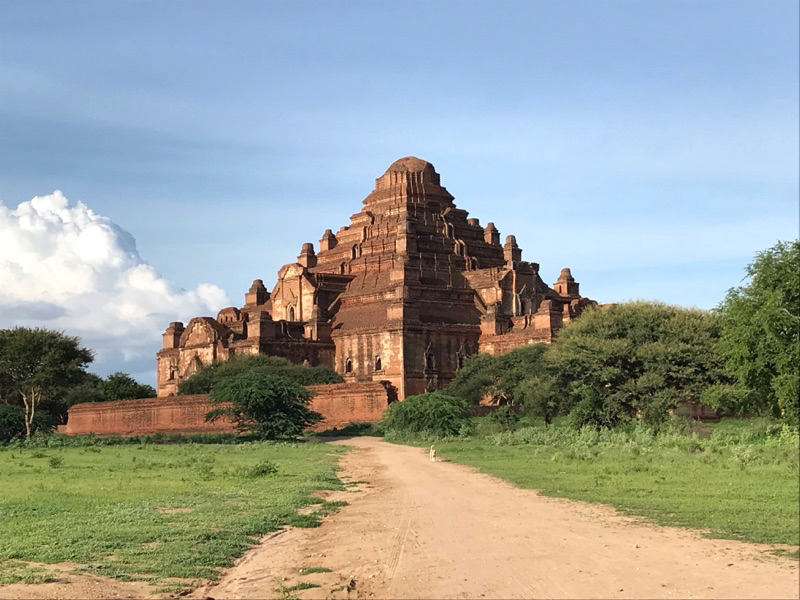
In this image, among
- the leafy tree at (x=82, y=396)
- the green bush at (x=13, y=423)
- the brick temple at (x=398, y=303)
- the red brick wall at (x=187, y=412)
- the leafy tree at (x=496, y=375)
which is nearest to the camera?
the green bush at (x=13, y=423)

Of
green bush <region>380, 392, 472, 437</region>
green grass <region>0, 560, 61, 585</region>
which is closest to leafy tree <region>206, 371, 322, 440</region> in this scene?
green bush <region>380, 392, 472, 437</region>

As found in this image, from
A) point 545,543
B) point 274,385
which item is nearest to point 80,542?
point 545,543

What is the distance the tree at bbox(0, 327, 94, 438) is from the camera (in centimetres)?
5734

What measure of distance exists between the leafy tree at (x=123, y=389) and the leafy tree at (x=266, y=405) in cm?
2777

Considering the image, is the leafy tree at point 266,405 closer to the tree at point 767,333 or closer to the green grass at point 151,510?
the green grass at point 151,510

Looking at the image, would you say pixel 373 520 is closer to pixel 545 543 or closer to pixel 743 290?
pixel 545 543

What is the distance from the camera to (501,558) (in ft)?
45.6

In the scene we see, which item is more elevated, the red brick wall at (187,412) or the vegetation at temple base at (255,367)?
the vegetation at temple base at (255,367)

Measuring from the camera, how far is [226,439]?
50.2 meters

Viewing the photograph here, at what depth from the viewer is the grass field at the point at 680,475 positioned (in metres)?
15.5

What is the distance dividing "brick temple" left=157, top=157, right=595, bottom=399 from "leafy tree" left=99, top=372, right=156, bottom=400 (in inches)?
90.1

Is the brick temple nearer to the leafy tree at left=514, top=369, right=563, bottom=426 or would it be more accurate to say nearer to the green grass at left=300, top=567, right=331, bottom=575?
the leafy tree at left=514, top=369, right=563, bottom=426

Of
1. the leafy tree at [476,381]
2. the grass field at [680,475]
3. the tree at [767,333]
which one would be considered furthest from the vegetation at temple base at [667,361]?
the leafy tree at [476,381]

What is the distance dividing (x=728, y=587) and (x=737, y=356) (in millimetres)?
24278
